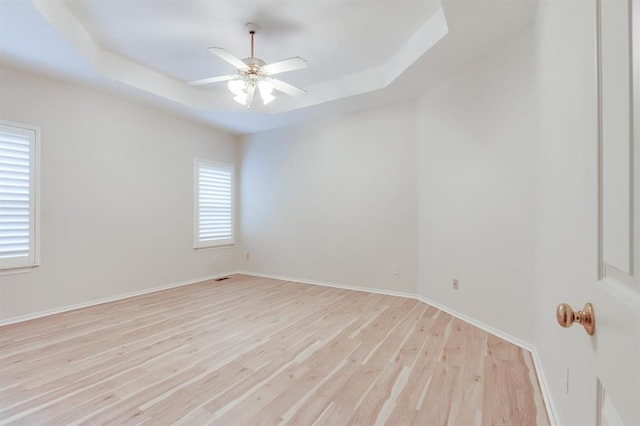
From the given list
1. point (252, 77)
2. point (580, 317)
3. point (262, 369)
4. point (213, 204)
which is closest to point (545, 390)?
point (580, 317)

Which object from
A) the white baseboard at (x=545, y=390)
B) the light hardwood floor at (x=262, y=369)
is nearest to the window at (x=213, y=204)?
the light hardwood floor at (x=262, y=369)

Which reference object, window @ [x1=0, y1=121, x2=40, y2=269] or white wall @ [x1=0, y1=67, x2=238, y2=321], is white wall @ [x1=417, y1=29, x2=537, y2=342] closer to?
white wall @ [x1=0, y1=67, x2=238, y2=321]

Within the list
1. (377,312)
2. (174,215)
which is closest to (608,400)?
(377,312)

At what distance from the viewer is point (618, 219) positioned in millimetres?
532

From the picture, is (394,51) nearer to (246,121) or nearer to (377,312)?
(246,121)

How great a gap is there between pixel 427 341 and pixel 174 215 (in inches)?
156

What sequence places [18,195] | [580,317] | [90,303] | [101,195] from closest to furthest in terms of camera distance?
[580,317]
[18,195]
[90,303]
[101,195]

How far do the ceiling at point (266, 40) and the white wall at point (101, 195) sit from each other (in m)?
0.33

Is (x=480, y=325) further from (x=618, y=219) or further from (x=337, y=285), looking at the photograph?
(x=618, y=219)

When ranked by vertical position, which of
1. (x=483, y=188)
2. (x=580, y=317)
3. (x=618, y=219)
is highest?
(x=483, y=188)

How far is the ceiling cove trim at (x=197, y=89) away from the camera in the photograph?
2.65m

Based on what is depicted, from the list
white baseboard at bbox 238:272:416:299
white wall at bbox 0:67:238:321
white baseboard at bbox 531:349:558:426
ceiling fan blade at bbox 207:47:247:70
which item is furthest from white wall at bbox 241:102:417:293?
ceiling fan blade at bbox 207:47:247:70

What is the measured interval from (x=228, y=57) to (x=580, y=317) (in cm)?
286

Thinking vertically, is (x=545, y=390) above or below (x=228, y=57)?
Result: below
